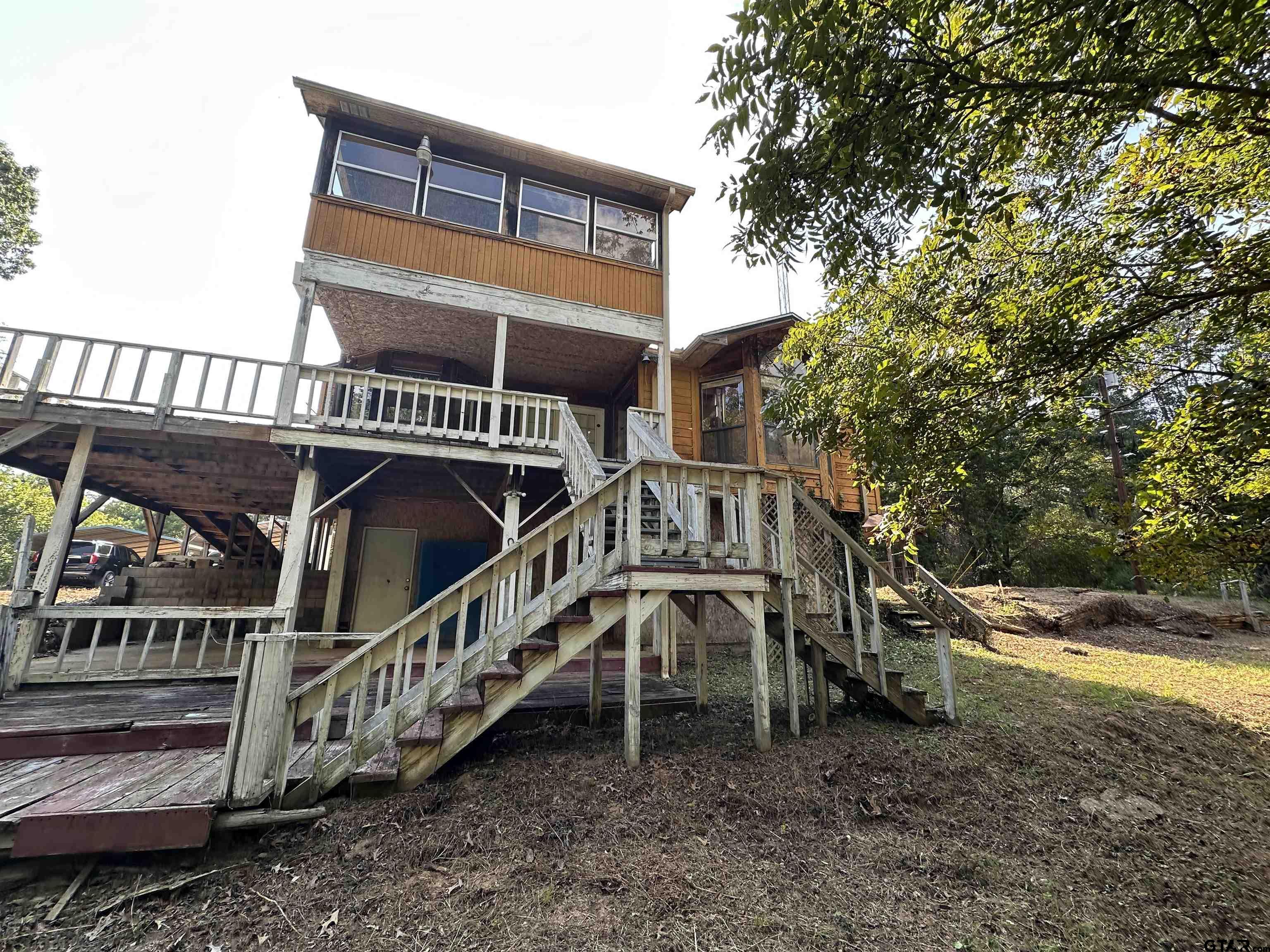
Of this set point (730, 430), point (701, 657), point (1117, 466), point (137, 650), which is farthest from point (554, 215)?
point (1117, 466)

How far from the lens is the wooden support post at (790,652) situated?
4859mm

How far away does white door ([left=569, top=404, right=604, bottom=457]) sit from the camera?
39.2ft

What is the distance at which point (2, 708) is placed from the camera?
4949 mm

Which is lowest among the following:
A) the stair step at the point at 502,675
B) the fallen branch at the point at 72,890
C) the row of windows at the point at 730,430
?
the fallen branch at the point at 72,890

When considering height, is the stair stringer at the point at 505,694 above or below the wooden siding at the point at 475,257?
below

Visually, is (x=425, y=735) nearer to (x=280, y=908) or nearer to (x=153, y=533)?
(x=280, y=908)

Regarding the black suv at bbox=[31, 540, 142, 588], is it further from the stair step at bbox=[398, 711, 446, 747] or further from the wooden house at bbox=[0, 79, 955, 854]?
the stair step at bbox=[398, 711, 446, 747]

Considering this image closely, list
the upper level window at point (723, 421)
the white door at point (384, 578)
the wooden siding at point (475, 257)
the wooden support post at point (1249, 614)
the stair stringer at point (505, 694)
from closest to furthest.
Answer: the stair stringer at point (505, 694)
the wooden siding at point (475, 257)
the white door at point (384, 578)
the upper level window at point (723, 421)
the wooden support post at point (1249, 614)

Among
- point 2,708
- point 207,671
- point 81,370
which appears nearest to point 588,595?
point 207,671

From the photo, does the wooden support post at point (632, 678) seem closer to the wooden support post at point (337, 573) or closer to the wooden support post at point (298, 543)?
the wooden support post at point (298, 543)

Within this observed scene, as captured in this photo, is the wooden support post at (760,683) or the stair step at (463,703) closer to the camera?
the stair step at (463,703)

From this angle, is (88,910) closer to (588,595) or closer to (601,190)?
(588,595)

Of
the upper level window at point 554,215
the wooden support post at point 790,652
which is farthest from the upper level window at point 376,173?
the wooden support post at point 790,652

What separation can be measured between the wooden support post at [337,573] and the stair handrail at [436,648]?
600cm
